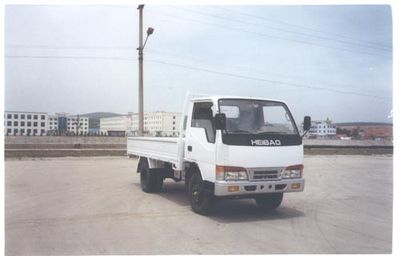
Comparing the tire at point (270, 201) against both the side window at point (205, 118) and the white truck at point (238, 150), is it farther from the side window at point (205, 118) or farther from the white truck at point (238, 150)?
the side window at point (205, 118)

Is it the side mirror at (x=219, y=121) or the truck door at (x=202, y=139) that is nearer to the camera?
the side mirror at (x=219, y=121)

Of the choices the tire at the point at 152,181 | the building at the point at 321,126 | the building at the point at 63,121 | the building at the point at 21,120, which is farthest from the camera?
the tire at the point at 152,181

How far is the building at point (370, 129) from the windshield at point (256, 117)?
136 centimetres

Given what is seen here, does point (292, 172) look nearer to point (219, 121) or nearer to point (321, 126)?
point (219, 121)

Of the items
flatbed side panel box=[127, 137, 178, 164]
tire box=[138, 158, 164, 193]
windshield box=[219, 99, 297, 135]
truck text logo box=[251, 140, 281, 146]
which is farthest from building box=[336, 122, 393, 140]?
tire box=[138, 158, 164, 193]

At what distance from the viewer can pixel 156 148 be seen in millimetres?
9188

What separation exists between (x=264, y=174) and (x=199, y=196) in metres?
1.29

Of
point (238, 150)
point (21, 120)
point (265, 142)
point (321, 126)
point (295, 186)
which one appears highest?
point (21, 120)

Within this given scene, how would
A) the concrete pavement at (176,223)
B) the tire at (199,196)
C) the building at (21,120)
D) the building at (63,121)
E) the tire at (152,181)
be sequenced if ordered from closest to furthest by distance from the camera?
the concrete pavement at (176,223), the building at (21,120), the tire at (199,196), the building at (63,121), the tire at (152,181)

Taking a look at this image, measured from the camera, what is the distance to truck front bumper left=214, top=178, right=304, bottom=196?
259 inches

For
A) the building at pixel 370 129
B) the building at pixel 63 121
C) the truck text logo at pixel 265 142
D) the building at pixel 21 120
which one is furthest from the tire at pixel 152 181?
the building at pixel 370 129

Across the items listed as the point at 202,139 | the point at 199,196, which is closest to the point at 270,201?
the point at 199,196

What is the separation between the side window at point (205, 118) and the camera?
704 centimetres

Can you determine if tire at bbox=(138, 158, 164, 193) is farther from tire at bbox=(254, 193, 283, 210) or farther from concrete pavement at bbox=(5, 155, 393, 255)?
tire at bbox=(254, 193, 283, 210)
